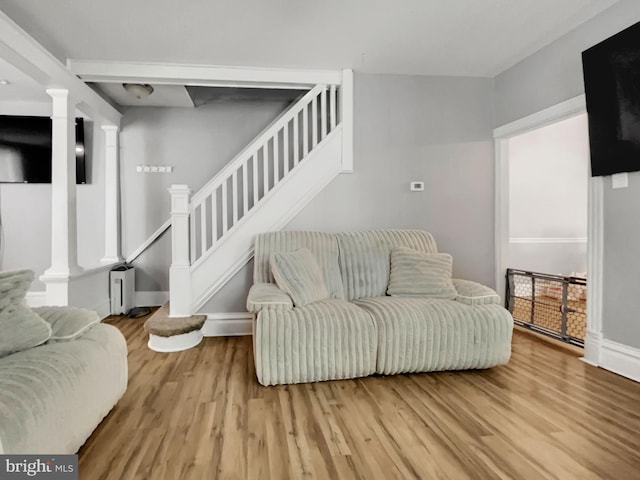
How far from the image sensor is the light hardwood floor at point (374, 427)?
1494 mm

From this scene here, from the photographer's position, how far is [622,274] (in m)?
2.48

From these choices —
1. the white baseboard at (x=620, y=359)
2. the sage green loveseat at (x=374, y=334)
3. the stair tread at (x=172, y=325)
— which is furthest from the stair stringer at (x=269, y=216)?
the white baseboard at (x=620, y=359)

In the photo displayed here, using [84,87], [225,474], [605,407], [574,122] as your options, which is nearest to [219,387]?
[225,474]

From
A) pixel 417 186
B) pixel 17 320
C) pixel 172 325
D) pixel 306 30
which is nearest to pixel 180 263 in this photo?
pixel 172 325

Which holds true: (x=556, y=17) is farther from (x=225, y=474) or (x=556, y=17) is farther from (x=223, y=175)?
(x=225, y=474)

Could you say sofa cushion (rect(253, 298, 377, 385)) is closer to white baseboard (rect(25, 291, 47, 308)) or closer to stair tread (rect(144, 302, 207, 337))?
stair tread (rect(144, 302, 207, 337))

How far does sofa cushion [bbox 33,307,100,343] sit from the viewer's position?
1692 millimetres

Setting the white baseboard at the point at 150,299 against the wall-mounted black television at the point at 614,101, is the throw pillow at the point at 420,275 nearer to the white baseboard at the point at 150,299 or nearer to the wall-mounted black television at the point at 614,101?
the wall-mounted black television at the point at 614,101

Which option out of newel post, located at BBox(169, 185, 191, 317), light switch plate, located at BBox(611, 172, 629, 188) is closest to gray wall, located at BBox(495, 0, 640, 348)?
light switch plate, located at BBox(611, 172, 629, 188)

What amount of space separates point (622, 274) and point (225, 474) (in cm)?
275

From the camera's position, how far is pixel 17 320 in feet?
5.05

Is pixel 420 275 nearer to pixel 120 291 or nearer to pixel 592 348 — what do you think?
pixel 592 348

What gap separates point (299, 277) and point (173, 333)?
120 centimetres

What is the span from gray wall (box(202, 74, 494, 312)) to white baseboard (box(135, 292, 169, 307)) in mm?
2214
